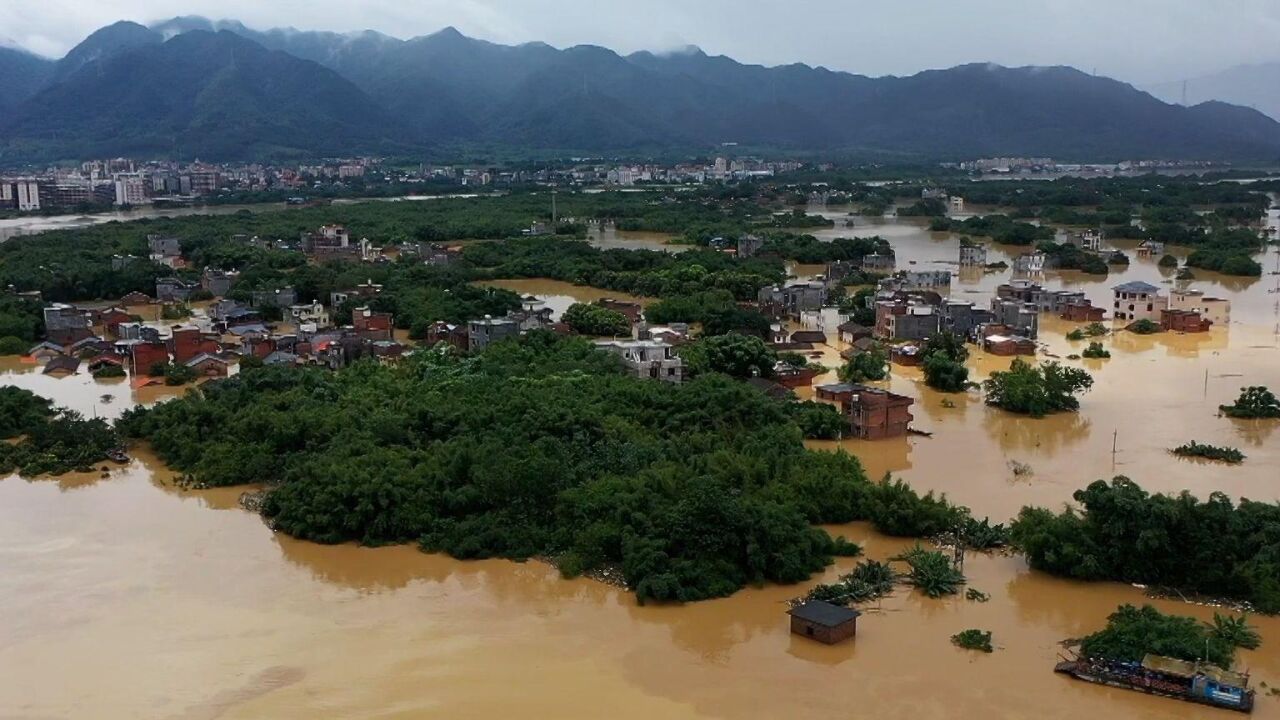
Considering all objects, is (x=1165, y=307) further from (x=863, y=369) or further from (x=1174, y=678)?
(x=1174, y=678)

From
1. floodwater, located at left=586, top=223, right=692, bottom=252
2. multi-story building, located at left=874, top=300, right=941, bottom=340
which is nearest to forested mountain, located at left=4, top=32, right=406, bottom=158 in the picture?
floodwater, located at left=586, top=223, right=692, bottom=252

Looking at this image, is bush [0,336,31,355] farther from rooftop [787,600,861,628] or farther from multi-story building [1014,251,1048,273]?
multi-story building [1014,251,1048,273]

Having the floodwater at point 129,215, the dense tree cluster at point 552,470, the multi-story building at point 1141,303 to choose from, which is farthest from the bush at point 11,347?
the floodwater at point 129,215

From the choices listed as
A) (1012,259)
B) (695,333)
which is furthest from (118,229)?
(1012,259)

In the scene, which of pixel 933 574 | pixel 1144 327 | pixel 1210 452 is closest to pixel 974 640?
pixel 933 574

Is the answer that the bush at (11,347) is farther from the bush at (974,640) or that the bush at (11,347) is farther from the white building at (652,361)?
the bush at (974,640)

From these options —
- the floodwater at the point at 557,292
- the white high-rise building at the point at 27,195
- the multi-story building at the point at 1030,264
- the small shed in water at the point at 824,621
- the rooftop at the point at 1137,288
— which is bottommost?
the small shed in water at the point at 824,621

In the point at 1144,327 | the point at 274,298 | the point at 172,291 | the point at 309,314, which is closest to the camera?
the point at 1144,327
